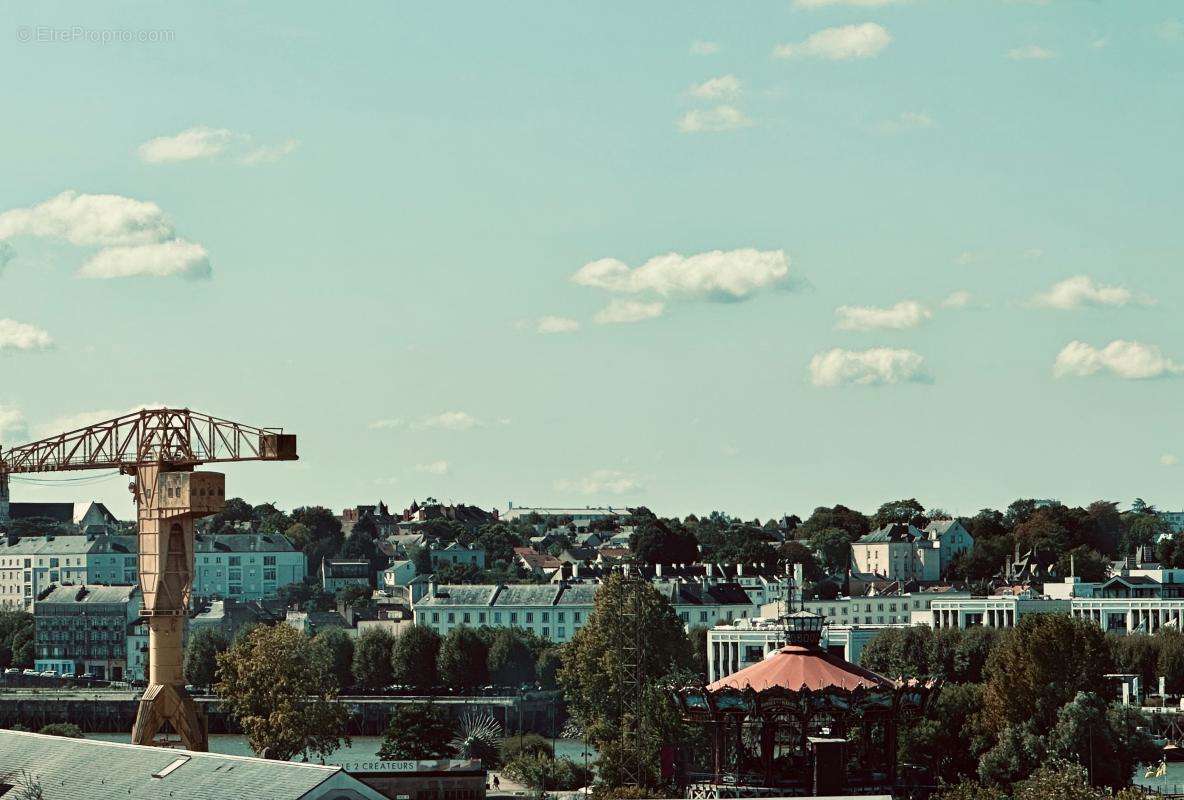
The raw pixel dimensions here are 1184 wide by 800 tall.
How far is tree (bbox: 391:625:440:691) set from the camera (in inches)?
7156

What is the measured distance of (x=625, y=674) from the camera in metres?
A: 118

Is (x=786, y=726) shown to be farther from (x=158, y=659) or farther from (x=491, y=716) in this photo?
(x=491, y=716)

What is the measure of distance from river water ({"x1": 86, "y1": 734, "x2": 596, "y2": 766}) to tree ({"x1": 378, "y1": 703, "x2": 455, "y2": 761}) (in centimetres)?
653

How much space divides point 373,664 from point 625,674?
67.7 meters

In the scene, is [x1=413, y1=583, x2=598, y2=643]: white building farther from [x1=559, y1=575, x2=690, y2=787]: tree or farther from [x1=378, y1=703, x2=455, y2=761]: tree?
[x1=378, y1=703, x2=455, y2=761]: tree

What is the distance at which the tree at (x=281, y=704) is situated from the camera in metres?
111

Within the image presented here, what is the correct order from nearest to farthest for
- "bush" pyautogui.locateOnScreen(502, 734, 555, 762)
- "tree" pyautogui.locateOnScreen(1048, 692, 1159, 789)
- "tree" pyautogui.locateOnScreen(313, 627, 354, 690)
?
"tree" pyautogui.locateOnScreen(1048, 692, 1159, 789) → "bush" pyautogui.locateOnScreen(502, 734, 555, 762) → "tree" pyautogui.locateOnScreen(313, 627, 354, 690)

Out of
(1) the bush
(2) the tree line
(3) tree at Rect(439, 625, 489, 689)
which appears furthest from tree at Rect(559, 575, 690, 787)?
(3) tree at Rect(439, 625, 489, 689)

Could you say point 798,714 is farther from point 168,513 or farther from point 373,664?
point 373,664

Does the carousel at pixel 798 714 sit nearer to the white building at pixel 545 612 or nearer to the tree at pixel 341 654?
the tree at pixel 341 654

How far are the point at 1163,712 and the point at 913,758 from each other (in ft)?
145

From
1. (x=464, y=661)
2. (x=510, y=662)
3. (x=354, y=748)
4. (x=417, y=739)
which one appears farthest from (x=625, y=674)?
(x=510, y=662)

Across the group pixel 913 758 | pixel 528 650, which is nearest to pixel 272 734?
pixel 913 758

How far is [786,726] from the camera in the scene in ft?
241
